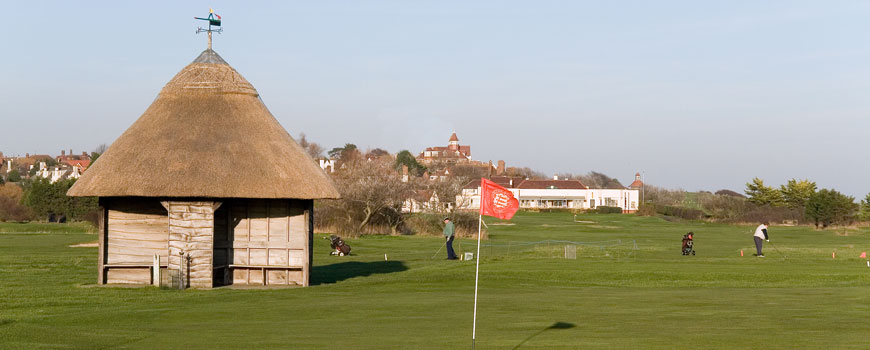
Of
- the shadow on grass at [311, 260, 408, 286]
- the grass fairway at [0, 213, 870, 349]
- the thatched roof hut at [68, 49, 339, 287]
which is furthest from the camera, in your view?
the shadow on grass at [311, 260, 408, 286]

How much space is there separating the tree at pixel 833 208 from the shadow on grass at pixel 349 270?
217 ft

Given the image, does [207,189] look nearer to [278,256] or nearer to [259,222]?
[259,222]

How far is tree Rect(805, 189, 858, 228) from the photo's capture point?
95.8m

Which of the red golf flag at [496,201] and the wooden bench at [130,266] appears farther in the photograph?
the wooden bench at [130,266]

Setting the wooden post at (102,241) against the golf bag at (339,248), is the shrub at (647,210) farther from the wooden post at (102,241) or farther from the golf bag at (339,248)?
the wooden post at (102,241)

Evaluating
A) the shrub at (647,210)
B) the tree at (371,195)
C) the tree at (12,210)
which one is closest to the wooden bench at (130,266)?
the tree at (371,195)

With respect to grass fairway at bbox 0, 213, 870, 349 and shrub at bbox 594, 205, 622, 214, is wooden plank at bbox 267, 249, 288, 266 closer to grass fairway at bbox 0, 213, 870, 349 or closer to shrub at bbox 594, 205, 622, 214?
grass fairway at bbox 0, 213, 870, 349

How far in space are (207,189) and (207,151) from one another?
1.42 metres

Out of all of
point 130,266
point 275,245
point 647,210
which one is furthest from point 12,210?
point 647,210

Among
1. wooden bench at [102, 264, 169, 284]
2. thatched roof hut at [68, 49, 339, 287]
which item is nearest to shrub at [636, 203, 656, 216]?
thatched roof hut at [68, 49, 339, 287]

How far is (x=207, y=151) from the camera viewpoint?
94.8 feet

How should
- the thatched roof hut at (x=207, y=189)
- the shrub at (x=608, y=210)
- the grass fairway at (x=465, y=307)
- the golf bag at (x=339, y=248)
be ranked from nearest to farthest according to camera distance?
the grass fairway at (x=465, y=307) → the thatched roof hut at (x=207, y=189) → the golf bag at (x=339, y=248) → the shrub at (x=608, y=210)

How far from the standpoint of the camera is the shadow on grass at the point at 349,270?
3416 cm

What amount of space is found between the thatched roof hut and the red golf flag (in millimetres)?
10319
